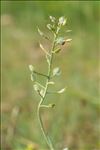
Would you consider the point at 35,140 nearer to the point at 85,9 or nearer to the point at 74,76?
the point at 74,76

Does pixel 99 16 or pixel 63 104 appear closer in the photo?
pixel 63 104

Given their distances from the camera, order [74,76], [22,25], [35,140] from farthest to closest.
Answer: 1. [22,25]
2. [74,76]
3. [35,140]

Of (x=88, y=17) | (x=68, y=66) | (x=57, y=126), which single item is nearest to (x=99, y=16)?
(x=88, y=17)

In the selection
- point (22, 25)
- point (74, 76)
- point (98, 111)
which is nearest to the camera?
point (98, 111)

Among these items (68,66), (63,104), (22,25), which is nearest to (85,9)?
(22,25)

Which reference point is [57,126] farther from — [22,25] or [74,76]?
[22,25]

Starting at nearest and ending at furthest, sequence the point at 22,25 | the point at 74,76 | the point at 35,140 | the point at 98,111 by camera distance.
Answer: the point at 35,140 < the point at 98,111 < the point at 74,76 < the point at 22,25
